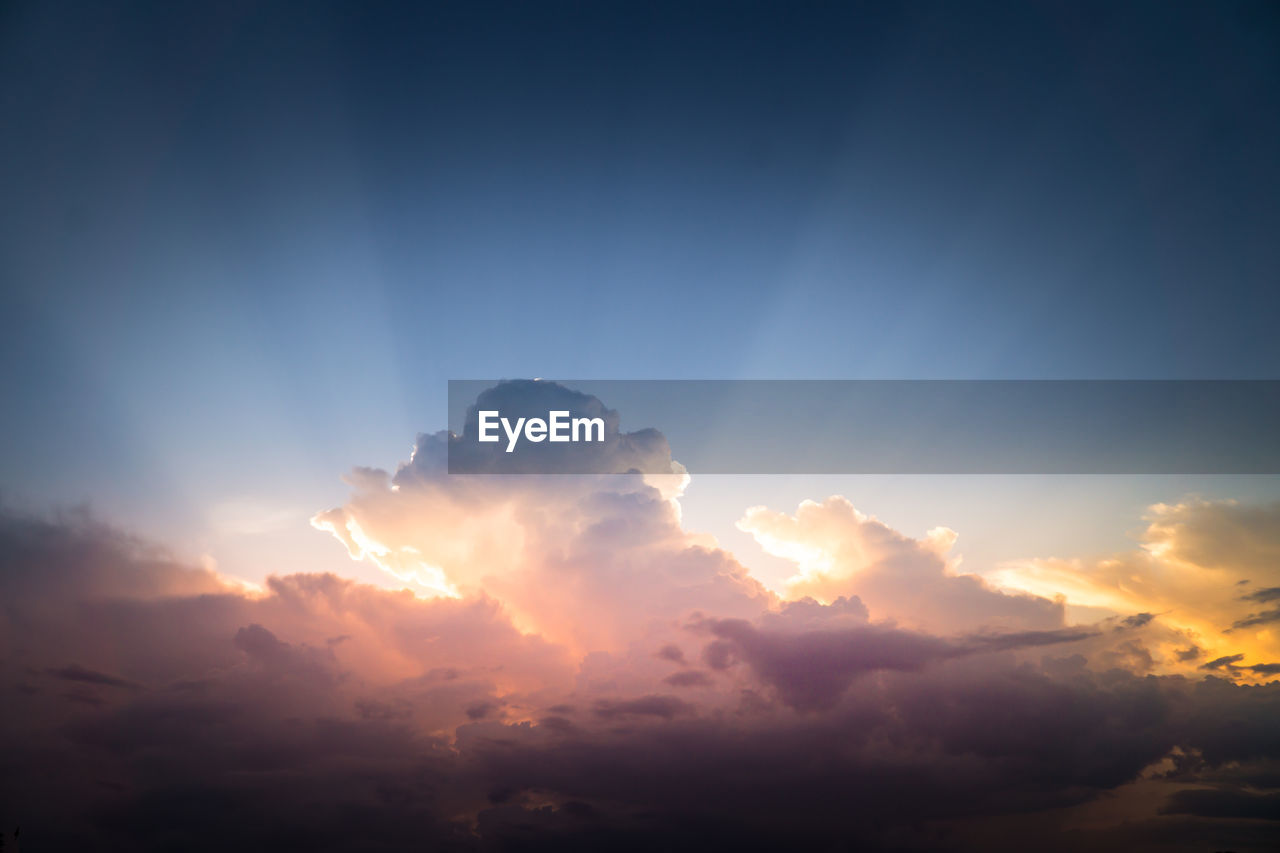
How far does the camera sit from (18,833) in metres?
115

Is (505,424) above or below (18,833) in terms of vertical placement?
above

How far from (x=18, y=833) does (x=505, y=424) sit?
26067 inches

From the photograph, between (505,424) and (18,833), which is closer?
(505,424)

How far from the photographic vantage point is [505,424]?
36.1 feet
